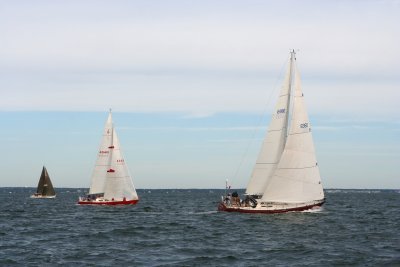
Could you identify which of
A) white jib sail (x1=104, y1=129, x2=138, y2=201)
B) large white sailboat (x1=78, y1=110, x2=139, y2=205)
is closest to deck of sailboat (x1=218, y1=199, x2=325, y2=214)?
white jib sail (x1=104, y1=129, x2=138, y2=201)

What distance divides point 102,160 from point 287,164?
35022 mm

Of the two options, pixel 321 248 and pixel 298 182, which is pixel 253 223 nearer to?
pixel 298 182

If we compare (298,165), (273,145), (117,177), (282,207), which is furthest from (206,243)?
(117,177)

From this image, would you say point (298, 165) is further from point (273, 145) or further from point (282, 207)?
point (282, 207)

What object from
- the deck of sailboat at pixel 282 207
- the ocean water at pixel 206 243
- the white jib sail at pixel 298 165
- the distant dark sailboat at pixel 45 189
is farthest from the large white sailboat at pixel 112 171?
the distant dark sailboat at pixel 45 189

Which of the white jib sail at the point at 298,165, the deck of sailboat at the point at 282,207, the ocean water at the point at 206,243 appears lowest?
the ocean water at the point at 206,243

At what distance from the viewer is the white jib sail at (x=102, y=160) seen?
83.7m

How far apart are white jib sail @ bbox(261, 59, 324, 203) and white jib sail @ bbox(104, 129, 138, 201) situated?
1233 inches

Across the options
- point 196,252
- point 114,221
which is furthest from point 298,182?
point 196,252

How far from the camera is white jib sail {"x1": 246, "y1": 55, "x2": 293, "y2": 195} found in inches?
2293

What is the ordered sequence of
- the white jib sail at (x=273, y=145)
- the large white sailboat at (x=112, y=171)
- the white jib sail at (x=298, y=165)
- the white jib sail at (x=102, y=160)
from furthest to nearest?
1. the white jib sail at (x=102, y=160)
2. the large white sailboat at (x=112, y=171)
3. the white jib sail at (x=273, y=145)
4. the white jib sail at (x=298, y=165)

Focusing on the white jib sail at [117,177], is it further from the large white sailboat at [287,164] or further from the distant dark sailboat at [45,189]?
the distant dark sailboat at [45,189]

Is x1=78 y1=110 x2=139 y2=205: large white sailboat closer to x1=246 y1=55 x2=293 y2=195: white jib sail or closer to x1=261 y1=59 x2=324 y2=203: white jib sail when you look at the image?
x1=246 y1=55 x2=293 y2=195: white jib sail

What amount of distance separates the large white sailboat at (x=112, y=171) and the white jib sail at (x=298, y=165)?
31425 mm
